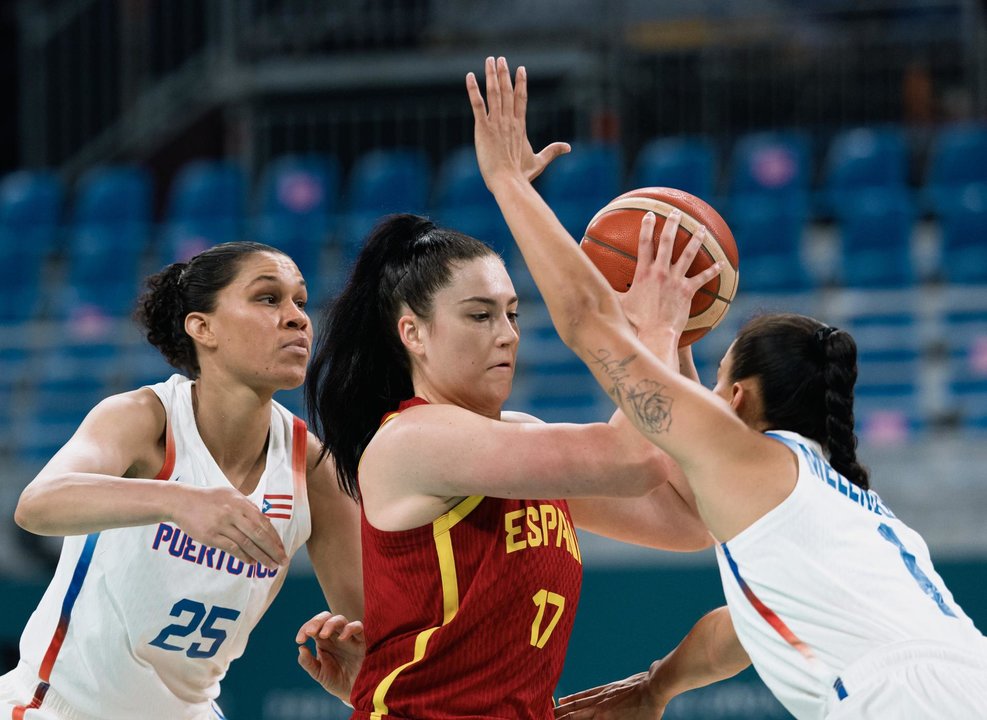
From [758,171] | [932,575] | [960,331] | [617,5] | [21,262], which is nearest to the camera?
[932,575]

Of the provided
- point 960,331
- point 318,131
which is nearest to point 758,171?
point 960,331

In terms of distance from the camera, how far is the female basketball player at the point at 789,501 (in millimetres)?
2795

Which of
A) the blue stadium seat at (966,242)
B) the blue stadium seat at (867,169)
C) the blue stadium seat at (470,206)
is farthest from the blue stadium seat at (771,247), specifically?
the blue stadium seat at (470,206)

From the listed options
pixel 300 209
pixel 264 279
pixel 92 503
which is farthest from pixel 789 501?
pixel 300 209

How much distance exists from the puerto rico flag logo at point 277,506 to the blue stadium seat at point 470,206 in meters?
5.64

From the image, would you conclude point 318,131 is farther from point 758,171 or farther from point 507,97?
point 507,97

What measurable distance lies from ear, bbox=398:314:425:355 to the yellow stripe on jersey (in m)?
0.39

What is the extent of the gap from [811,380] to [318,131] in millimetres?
9900

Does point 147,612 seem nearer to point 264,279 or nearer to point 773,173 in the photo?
point 264,279

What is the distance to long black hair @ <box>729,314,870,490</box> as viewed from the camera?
3.06 meters

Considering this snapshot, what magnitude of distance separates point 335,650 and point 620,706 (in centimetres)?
76

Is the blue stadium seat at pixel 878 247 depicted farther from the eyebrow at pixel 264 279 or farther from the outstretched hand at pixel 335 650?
the outstretched hand at pixel 335 650

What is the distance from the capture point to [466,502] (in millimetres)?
3121

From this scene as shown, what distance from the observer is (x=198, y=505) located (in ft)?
9.98
